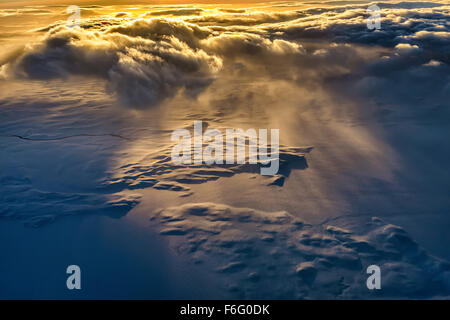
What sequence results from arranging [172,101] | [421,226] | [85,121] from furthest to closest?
[172,101]
[85,121]
[421,226]

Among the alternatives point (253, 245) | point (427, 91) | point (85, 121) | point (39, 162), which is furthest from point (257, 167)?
point (427, 91)

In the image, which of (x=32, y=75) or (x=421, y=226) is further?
(x=32, y=75)

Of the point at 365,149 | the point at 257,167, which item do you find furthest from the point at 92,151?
the point at 365,149

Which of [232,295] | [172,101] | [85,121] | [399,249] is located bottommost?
[232,295]

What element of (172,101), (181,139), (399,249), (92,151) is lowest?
(399,249)

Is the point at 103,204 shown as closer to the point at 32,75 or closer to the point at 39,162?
the point at 39,162

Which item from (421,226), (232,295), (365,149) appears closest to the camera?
(232,295)

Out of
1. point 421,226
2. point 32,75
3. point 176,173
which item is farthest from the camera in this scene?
point 32,75

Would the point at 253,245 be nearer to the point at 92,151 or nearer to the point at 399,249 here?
the point at 399,249

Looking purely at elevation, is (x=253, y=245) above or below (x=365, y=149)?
below
